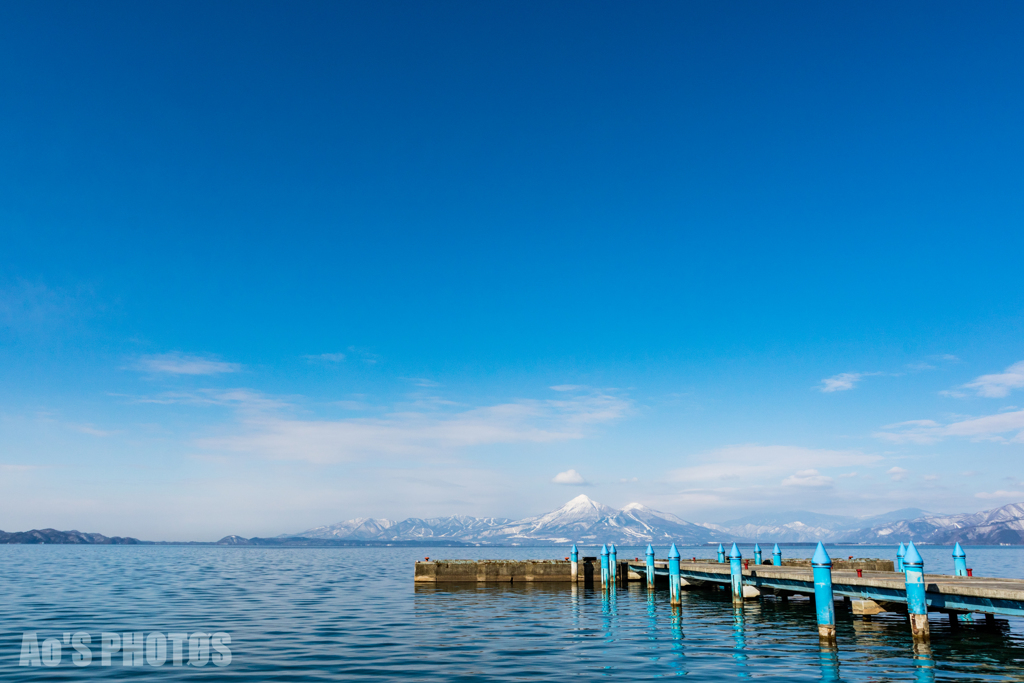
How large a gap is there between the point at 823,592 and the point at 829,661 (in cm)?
282

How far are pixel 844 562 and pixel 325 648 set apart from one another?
40874 mm

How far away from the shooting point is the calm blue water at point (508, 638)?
71.4 feet

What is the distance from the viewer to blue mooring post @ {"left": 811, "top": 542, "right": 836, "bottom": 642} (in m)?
24.7

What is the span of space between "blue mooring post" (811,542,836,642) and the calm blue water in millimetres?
830

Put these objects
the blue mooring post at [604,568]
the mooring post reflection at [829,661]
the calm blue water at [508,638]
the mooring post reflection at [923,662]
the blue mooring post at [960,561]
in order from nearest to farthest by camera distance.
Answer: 1. the mooring post reflection at [923,662]
2. the mooring post reflection at [829,661]
3. the calm blue water at [508,638]
4. the blue mooring post at [960,561]
5. the blue mooring post at [604,568]

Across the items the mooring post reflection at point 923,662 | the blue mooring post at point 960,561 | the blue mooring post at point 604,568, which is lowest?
the blue mooring post at point 604,568

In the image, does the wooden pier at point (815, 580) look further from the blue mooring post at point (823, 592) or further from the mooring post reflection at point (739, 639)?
the mooring post reflection at point (739, 639)

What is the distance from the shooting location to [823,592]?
82.9 feet

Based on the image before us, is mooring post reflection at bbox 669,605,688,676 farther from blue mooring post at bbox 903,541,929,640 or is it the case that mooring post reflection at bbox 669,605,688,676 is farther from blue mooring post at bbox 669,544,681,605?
blue mooring post at bbox 903,541,929,640

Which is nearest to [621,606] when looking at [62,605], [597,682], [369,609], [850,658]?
[369,609]

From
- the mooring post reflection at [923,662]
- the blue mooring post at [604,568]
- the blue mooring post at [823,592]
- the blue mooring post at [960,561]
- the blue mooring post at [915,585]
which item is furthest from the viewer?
the blue mooring post at [604,568]

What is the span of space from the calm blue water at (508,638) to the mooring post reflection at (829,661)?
0.32 feet

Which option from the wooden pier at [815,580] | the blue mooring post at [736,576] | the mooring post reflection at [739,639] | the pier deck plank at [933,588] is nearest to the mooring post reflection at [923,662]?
the wooden pier at [815,580]

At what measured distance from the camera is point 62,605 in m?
43.5
